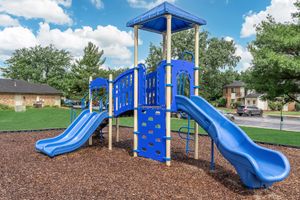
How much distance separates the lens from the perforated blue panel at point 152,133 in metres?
5.53

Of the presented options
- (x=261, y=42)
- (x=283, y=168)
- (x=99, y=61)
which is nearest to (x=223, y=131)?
(x=283, y=168)

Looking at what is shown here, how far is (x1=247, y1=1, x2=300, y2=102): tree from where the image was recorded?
8.18 m

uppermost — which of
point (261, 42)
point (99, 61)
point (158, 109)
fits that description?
point (99, 61)

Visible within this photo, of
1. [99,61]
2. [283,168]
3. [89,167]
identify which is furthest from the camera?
[99,61]

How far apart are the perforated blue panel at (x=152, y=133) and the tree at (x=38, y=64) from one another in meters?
40.7

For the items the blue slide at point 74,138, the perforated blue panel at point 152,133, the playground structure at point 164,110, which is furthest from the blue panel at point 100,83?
the perforated blue panel at point 152,133

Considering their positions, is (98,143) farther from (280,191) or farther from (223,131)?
(280,191)

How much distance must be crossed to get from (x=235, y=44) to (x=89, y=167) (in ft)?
121

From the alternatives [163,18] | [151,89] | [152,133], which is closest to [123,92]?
[151,89]

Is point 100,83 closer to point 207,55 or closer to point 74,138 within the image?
point 74,138

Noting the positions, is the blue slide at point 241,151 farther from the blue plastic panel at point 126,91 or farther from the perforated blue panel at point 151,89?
the blue plastic panel at point 126,91

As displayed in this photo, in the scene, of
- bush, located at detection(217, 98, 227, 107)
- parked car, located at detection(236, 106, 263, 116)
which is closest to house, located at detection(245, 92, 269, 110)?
bush, located at detection(217, 98, 227, 107)

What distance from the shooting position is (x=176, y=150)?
281 inches

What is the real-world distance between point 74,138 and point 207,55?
3072 cm
